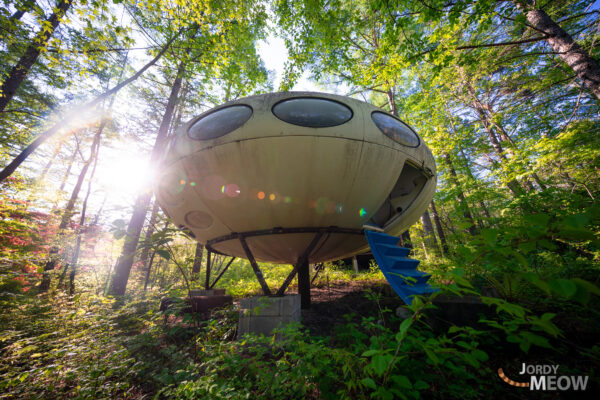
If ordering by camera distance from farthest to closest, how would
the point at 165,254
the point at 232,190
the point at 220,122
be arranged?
the point at 220,122 → the point at 232,190 → the point at 165,254

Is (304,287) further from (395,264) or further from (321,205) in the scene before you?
(321,205)

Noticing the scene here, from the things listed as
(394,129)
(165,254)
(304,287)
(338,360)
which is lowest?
(338,360)

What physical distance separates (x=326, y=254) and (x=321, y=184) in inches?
83.2

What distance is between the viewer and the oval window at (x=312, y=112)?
3078 millimetres

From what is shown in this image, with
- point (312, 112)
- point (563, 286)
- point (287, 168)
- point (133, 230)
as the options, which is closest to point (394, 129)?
point (312, 112)

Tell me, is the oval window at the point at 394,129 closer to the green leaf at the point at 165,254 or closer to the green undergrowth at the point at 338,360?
the green undergrowth at the point at 338,360

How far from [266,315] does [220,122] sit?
9.48 feet

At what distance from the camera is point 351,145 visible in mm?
2963

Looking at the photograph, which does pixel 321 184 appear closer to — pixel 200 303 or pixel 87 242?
pixel 200 303

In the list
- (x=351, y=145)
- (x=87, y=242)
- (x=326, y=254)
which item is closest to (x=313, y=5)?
(x=351, y=145)

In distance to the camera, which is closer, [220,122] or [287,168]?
[287,168]

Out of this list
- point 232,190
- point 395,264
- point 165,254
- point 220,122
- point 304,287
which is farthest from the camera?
point 304,287

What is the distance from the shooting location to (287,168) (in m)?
2.87

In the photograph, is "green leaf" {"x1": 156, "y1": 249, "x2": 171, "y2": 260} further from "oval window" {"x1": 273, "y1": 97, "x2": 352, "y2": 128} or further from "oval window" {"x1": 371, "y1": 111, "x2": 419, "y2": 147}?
"oval window" {"x1": 371, "y1": 111, "x2": 419, "y2": 147}
